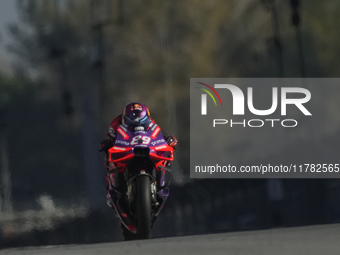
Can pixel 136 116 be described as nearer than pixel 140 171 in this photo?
No

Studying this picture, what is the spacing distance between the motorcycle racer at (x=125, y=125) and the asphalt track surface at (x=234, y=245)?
1.31 metres

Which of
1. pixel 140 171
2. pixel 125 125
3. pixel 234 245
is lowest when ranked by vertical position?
pixel 234 245

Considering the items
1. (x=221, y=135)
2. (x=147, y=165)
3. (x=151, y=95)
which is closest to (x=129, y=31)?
(x=151, y=95)

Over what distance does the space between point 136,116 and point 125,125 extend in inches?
6.3

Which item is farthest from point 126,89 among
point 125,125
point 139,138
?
point 139,138

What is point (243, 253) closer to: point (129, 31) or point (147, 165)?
point (147, 165)

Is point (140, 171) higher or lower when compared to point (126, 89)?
lower

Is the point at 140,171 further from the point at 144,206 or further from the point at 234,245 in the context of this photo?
the point at 234,245

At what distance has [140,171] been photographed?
216 inches

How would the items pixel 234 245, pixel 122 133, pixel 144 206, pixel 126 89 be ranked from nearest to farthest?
pixel 234 245 → pixel 144 206 → pixel 122 133 → pixel 126 89

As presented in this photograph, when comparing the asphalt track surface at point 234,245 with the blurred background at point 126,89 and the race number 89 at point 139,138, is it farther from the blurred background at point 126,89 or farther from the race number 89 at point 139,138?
the blurred background at point 126,89

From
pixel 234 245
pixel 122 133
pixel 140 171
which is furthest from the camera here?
pixel 122 133

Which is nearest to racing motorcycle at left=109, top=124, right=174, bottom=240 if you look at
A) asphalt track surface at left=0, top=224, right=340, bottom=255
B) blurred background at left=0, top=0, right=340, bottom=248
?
asphalt track surface at left=0, top=224, right=340, bottom=255

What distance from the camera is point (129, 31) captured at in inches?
352
